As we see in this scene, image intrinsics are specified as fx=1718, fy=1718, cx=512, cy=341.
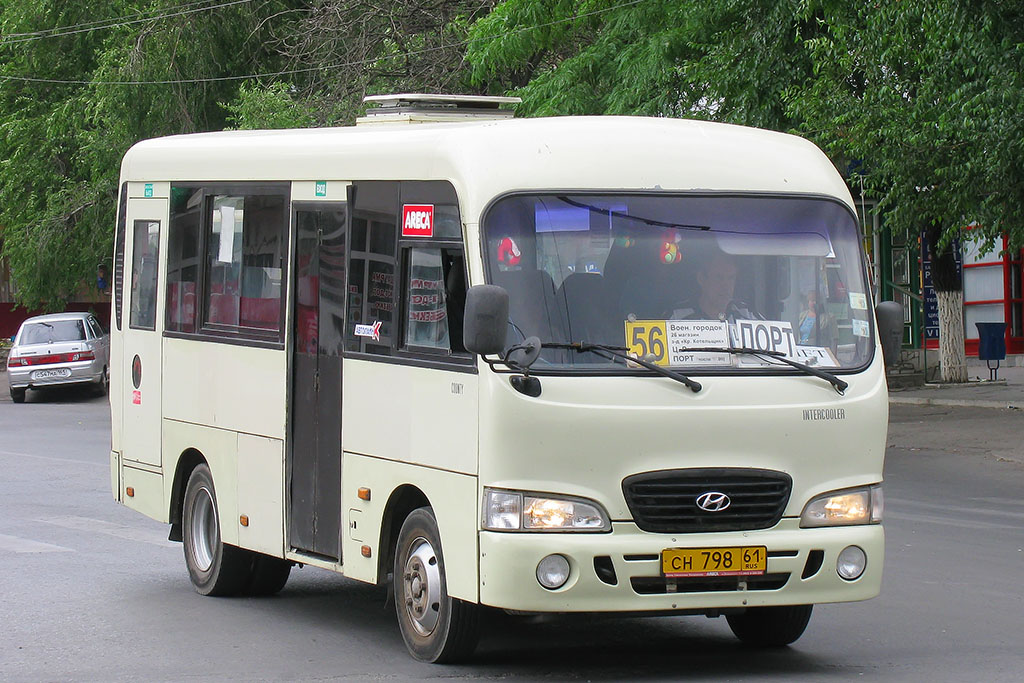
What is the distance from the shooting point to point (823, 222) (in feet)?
26.5

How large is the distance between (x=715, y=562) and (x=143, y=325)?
5126mm

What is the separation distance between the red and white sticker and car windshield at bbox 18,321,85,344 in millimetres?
26545

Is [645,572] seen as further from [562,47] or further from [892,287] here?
[892,287]

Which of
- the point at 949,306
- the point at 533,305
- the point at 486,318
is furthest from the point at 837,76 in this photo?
the point at 486,318

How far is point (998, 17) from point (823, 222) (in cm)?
1062

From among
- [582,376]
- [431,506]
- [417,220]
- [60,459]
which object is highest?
[417,220]

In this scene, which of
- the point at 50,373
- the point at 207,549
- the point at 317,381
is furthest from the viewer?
the point at 50,373

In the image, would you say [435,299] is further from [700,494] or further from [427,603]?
[700,494]

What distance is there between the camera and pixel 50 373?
32.8 m

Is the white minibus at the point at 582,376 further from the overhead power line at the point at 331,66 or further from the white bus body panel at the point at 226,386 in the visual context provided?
the overhead power line at the point at 331,66

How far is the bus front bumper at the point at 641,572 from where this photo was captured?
719 centimetres

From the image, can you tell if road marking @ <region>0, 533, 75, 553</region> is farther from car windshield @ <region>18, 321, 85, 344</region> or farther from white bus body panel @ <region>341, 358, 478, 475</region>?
car windshield @ <region>18, 321, 85, 344</region>

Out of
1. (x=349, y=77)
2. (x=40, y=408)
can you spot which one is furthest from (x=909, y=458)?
(x=40, y=408)

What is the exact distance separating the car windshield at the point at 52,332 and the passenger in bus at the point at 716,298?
2749cm
